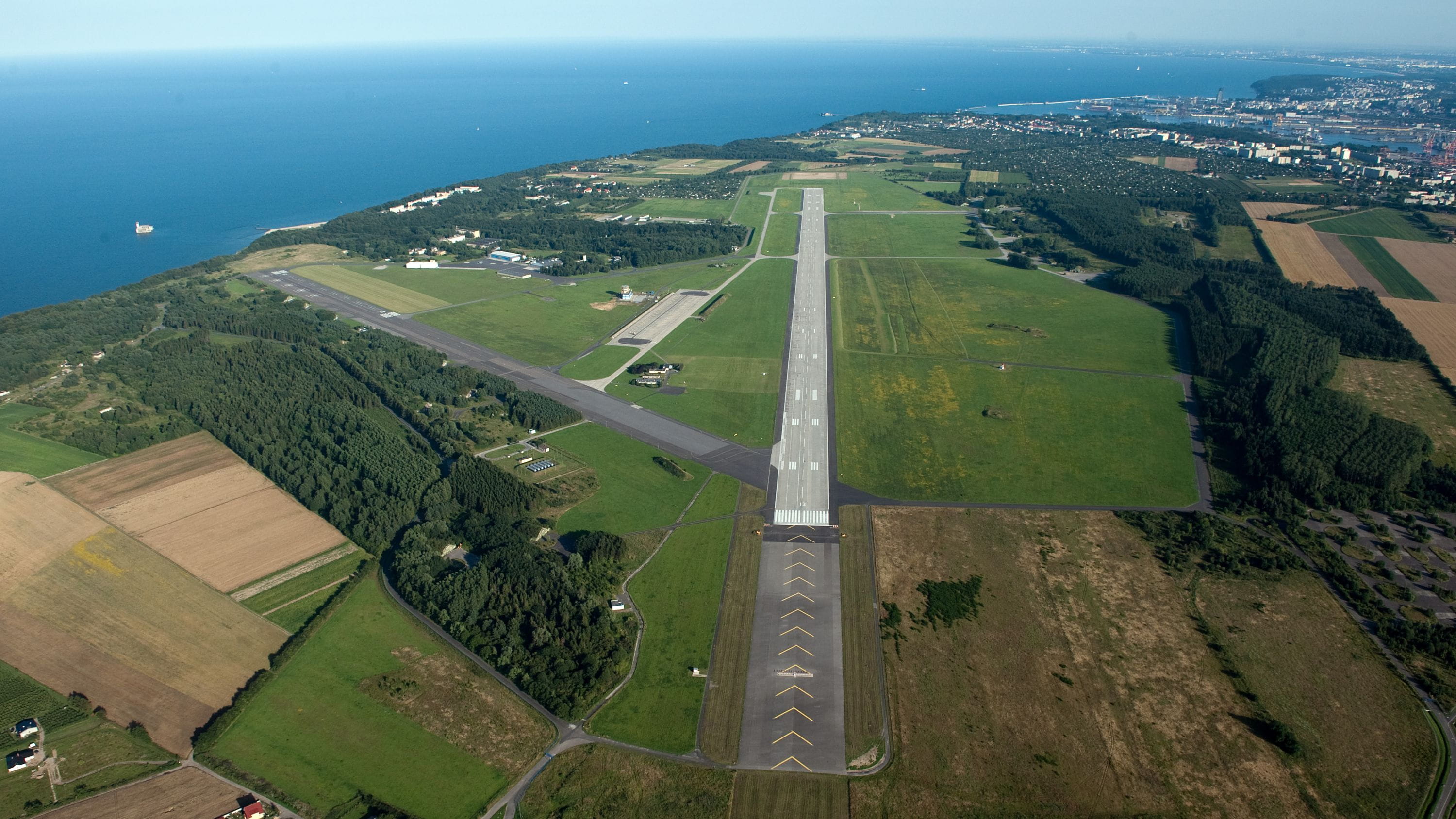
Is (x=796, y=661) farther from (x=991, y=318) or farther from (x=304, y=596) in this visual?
(x=991, y=318)

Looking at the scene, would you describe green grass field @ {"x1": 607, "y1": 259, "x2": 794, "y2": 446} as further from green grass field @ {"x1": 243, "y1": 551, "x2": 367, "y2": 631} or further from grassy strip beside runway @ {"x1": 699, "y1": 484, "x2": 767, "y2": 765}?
green grass field @ {"x1": 243, "y1": 551, "x2": 367, "y2": 631}

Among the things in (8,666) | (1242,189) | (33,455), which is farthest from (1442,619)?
(1242,189)

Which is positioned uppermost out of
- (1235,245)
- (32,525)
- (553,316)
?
(1235,245)

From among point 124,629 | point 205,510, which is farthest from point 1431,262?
point 124,629

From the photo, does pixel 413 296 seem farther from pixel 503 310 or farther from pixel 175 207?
pixel 175 207

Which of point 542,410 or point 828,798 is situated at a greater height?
point 542,410

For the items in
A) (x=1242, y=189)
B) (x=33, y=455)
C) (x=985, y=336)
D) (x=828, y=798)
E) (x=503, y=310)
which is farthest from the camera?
(x=1242, y=189)
